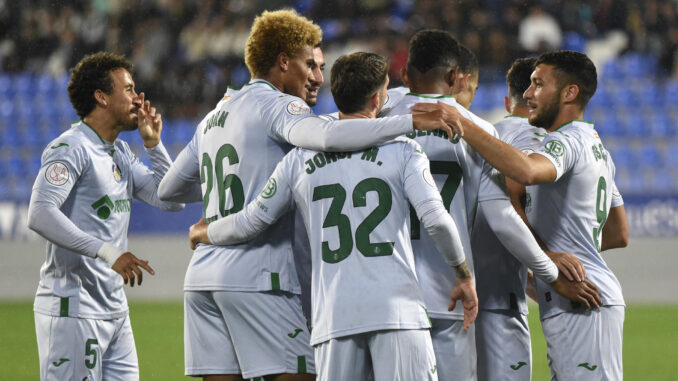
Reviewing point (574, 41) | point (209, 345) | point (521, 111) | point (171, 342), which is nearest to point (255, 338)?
point (209, 345)

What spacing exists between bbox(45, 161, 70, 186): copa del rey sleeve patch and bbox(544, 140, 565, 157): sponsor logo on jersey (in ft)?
7.74

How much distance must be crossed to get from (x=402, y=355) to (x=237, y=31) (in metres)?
14.4

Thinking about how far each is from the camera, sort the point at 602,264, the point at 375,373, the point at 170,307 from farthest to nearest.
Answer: the point at 170,307 < the point at 602,264 < the point at 375,373

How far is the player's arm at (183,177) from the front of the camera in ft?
13.7

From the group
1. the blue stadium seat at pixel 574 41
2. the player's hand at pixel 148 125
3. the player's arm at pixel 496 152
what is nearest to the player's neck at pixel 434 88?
Answer: the player's arm at pixel 496 152

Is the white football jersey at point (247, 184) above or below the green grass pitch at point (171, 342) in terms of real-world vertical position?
above

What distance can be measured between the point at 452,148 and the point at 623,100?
39.5 feet

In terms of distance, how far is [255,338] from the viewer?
3.82 metres

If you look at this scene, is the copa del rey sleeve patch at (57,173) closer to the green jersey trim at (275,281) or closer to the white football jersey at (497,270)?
the green jersey trim at (275,281)

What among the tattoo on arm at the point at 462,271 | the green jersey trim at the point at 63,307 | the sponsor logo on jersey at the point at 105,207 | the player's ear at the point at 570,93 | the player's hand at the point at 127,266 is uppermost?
the player's ear at the point at 570,93

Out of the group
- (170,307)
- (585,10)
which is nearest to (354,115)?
(170,307)

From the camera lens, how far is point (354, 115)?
11.8ft

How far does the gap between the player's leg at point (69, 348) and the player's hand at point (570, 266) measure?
232 centimetres

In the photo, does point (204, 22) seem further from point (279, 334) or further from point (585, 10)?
point (279, 334)
